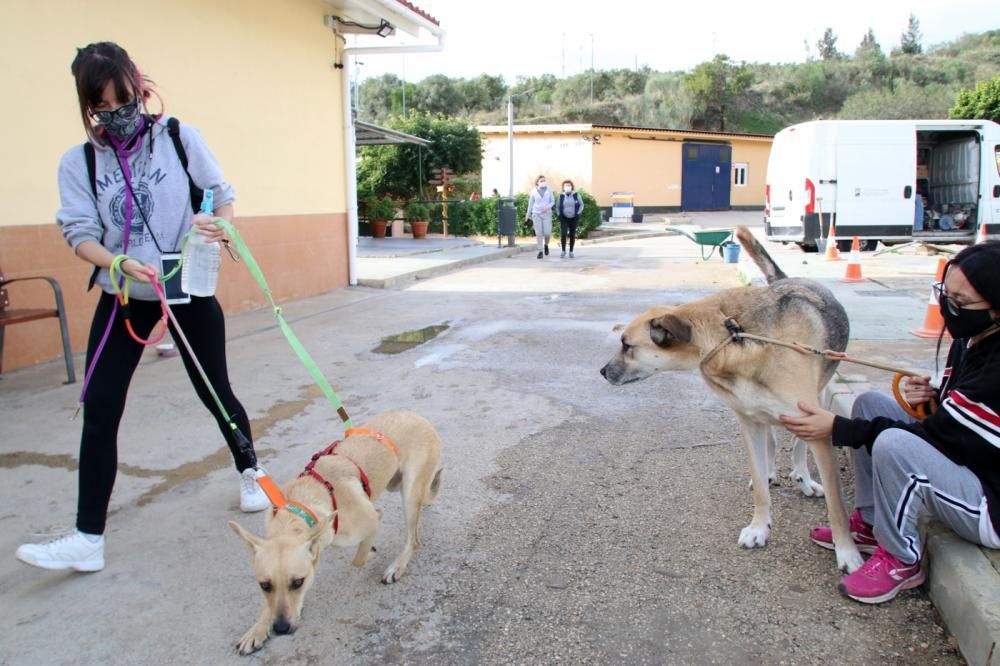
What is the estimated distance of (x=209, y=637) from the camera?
2617 millimetres

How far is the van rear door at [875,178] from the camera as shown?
573 inches

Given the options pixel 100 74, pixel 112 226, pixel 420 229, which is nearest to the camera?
pixel 100 74

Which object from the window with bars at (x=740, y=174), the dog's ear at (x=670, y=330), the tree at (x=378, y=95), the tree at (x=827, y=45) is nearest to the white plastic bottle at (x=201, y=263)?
the dog's ear at (x=670, y=330)

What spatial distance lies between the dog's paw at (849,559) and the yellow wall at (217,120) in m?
6.59

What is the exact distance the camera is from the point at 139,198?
3084 millimetres

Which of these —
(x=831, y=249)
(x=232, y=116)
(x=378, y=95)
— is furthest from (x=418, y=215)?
(x=378, y=95)

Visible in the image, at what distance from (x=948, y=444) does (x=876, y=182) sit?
1409 cm

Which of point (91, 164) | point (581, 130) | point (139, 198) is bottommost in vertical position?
point (139, 198)

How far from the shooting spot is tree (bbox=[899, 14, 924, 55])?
7806cm

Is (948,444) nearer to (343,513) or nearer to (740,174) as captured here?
(343,513)

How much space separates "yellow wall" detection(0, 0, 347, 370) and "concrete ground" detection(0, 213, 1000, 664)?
126cm

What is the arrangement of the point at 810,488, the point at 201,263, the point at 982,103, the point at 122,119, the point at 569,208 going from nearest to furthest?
1. the point at 122,119
2. the point at 201,263
3. the point at 810,488
4. the point at 569,208
5. the point at 982,103

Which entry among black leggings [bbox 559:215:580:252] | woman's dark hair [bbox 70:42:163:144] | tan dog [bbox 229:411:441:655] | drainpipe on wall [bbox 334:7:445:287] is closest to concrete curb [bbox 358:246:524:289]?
drainpipe on wall [bbox 334:7:445:287]

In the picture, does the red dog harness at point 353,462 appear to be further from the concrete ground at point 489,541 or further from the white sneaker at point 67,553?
the white sneaker at point 67,553
